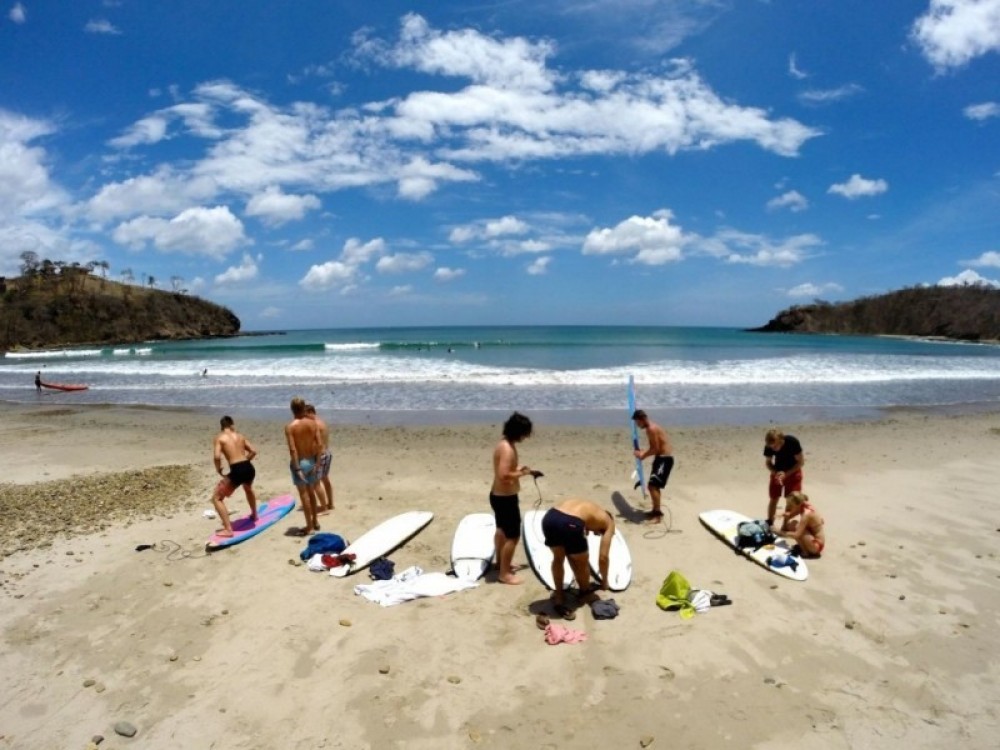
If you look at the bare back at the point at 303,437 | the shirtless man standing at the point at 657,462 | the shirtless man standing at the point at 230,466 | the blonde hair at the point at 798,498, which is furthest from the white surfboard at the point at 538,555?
the shirtless man standing at the point at 230,466

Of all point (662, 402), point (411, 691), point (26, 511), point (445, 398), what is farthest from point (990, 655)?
point (445, 398)

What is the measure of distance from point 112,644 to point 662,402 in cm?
1615

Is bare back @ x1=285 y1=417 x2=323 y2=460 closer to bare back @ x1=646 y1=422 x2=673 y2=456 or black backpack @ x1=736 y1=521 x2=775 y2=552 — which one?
bare back @ x1=646 y1=422 x2=673 y2=456

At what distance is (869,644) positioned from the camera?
15.6 feet

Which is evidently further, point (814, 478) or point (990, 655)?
point (814, 478)

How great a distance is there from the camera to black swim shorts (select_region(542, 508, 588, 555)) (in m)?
5.02

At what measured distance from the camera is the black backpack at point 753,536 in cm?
652

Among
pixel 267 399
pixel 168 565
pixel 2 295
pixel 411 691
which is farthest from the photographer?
pixel 2 295

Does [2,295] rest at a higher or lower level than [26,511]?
higher

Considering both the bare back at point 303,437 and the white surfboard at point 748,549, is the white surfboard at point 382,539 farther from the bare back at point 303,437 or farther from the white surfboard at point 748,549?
the white surfboard at point 748,549

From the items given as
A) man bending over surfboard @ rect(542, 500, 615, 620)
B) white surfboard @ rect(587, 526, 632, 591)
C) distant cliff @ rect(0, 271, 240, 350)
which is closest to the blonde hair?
white surfboard @ rect(587, 526, 632, 591)

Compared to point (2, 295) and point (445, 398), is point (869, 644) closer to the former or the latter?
point (445, 398)

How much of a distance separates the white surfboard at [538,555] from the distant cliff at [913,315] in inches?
3270

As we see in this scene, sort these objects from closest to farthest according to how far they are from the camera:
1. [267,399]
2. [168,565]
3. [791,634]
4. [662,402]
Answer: [791,634] < [168,565] < [662,402] < [267,399]
